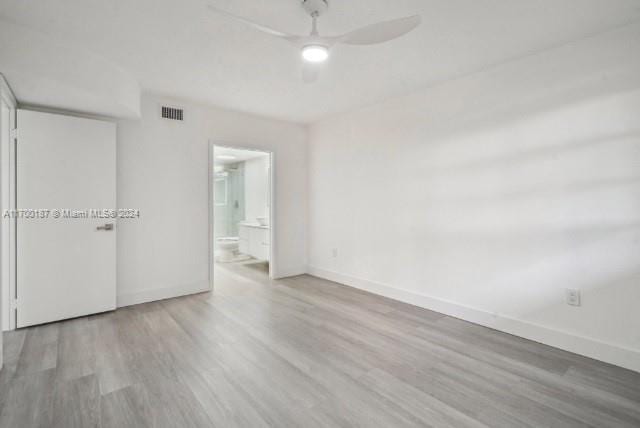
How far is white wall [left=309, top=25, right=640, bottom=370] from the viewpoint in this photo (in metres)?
2.32

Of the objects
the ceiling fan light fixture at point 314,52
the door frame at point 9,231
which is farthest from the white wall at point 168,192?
the ceiling fan light fixture at point 314,52

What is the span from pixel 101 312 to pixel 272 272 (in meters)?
2.22

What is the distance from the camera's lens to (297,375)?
215cm

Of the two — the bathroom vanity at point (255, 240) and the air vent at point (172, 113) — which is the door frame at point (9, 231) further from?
the bathroom vanity at point (255, 240)

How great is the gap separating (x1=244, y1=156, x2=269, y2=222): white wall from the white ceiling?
371 centimetres

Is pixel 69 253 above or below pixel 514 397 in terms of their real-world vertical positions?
above

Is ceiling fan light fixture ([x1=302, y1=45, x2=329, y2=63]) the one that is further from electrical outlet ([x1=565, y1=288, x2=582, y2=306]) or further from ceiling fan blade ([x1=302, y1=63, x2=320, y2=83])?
electrical outlet ([x1=565, y1=288, x2=582, y2=306])

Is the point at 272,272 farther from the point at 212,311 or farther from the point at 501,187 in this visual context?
the point at 501,187

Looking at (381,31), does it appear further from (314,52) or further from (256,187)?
(256,187)

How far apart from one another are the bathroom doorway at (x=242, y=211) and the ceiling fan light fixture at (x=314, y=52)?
2808mm

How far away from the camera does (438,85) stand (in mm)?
3377

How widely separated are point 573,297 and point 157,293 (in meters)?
4.27

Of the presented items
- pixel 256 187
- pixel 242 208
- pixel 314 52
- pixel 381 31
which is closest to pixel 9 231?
pixel 314 52

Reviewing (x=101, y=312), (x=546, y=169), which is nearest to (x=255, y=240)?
(x=101, y=312)
